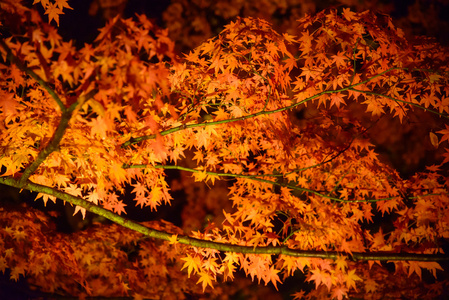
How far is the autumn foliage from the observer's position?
2.63 meters

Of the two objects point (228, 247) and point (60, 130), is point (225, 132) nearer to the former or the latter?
point (228, 247)

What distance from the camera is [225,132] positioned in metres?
5.29

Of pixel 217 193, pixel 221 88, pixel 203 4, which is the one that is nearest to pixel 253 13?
pixel 203 4

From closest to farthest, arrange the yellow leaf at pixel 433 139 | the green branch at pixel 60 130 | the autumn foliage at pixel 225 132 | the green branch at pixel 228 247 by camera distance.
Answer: the green branch at pixel 60 130
the autumn foliage at pixel 225 132
the green branch at pixel 228 247
the yellow leaf at pixel 433 139

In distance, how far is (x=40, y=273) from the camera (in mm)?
7242

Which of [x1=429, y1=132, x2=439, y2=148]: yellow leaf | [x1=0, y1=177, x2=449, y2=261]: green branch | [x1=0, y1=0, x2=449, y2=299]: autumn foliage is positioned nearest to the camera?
[x1=0, y1=0, x2=449, y2=299]: autumn foliage

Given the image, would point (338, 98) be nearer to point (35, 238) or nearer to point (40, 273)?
point (35, 238)

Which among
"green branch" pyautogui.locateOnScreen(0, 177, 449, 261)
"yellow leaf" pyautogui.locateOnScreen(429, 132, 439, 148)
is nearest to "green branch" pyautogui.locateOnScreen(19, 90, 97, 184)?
"green branch" pyautogui.locateOnScreen(0, 177, 449, 261)

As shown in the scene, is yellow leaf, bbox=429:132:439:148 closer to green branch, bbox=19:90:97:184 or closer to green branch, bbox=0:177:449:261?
green branch, bbox=0:177:449:261

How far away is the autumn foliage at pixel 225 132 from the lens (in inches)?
104

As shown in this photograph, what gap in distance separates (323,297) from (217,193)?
170 inches

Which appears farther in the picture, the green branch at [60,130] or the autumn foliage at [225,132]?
the autumn foliage at [225,132]

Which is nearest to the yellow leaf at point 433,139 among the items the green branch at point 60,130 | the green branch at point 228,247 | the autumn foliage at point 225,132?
the autumn foliage at point 225,132

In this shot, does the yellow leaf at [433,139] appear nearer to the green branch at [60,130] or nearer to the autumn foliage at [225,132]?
the autumn foliage at [225,132]
